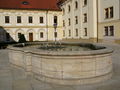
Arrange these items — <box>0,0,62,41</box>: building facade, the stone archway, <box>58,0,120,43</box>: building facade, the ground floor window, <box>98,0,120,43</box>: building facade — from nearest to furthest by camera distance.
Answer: <box>98,0,120,43</box>: building facade < <box>58,0,120,43</box>: building facade < the ground floor window < <box>0,0,62,41</box>: building facade < the stone archway

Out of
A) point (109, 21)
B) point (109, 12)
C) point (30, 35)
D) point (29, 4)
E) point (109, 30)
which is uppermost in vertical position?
point (29, 4)

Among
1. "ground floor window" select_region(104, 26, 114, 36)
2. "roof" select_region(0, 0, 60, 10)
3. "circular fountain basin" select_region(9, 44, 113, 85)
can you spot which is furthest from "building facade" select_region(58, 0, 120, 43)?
"circular fountain basin" select_region(9, 44, 113, 85)

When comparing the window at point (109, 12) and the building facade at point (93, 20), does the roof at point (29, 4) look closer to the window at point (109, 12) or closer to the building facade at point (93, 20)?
the building facade at point (93, 20)

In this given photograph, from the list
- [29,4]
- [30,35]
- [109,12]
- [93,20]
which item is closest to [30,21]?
[30,35]

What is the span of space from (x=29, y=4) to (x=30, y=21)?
4.19 m

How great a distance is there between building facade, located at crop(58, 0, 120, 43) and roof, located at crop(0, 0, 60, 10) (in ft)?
14.3

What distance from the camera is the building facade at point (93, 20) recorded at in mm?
25938

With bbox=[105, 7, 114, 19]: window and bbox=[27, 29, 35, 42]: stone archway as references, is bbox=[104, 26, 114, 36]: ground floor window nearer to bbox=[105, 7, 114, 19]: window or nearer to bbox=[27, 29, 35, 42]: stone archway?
bbox=[105, 7, 114, 19]: window

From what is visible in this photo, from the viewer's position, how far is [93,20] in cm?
3019

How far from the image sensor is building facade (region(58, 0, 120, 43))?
85.1ft

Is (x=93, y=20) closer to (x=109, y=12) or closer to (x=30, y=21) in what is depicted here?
(x=109, y=12)

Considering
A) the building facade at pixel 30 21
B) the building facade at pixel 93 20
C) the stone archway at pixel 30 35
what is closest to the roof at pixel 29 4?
the building facade at pixel 30 21

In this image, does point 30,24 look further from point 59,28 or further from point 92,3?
point 92,3

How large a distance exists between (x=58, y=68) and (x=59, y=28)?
121 feet
